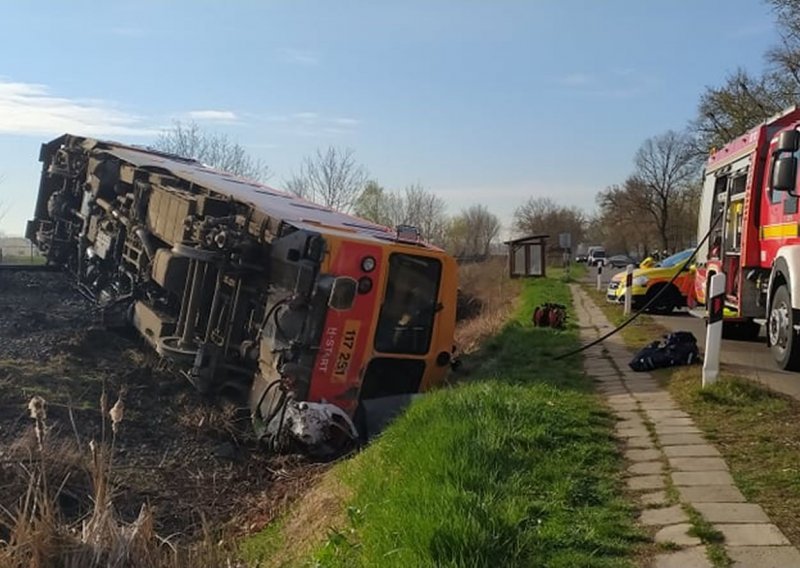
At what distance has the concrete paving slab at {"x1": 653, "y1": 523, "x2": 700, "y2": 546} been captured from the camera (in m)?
3.97

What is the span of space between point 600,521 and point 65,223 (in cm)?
1238

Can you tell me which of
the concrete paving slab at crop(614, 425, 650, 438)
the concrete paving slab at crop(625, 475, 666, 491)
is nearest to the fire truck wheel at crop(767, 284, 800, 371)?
the concrete paving slab at crop(614, 425, 650, 438)

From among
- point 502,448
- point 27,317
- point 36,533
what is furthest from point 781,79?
point 36,533

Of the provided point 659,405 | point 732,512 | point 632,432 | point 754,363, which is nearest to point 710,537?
point 732,512

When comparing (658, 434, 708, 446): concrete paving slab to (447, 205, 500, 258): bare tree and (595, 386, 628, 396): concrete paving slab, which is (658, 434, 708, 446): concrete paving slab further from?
(447, 205, 500, 258): bare tree

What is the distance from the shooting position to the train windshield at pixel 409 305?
8.49m

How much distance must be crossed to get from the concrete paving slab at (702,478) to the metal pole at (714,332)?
101 inches

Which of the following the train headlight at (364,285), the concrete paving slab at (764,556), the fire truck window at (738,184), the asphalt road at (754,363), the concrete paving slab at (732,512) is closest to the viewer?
the concrete paving slab at (764,556)

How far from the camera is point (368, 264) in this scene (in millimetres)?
8195

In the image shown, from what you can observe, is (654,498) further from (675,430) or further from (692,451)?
(675,430)

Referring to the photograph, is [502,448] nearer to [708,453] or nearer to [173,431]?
[708,453]

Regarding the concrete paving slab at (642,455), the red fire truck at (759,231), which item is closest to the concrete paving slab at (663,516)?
the concrete paving slab at (642,455)

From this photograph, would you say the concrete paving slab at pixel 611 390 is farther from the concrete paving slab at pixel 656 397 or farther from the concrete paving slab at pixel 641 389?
the concrete paving slab at pixel 656 397

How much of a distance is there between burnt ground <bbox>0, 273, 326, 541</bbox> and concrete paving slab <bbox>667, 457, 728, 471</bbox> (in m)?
2.84
